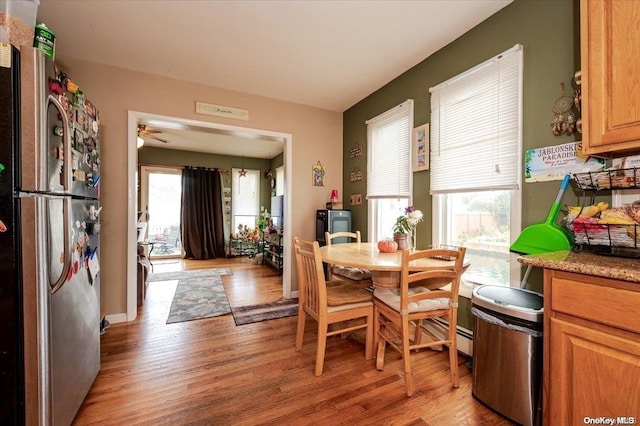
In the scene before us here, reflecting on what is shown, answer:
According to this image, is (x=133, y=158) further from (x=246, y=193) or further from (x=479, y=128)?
(x=246, y=193)

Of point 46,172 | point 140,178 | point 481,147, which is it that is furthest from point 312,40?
point 140,178

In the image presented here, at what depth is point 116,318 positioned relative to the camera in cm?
262

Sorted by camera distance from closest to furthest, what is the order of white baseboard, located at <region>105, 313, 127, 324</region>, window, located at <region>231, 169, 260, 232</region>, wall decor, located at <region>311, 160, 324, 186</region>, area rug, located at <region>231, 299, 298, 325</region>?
white baseboard, located at <region>105, 313, 127, 324</region>, area rug, located at <region>231, 299, 298, 325</region>, wall decor, located at <region>311, 160, 324, 186</region>, window, located at <region>231, 169, 260, 232</region>

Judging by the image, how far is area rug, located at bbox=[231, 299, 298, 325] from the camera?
2719 millimetres

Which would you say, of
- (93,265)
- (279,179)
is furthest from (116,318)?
(279,179)

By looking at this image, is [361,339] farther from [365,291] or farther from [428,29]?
[428,29]

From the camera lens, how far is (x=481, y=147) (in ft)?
6.61

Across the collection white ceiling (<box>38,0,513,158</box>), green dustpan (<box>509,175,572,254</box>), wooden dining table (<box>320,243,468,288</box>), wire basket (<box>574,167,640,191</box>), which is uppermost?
white ceiling (<box>38,0,513,158</box>)

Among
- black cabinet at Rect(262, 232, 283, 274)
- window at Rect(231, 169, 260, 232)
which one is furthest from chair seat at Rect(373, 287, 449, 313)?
window at Rect(231, 169, 260, 232)

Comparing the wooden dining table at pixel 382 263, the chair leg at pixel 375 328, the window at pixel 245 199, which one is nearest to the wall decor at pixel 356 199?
the wooden dining table at pixel 382 263

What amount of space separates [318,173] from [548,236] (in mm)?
2671

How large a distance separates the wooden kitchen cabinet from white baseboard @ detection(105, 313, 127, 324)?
3387mm

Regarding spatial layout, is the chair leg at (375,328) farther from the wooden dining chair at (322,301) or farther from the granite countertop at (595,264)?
the granite countertop at (595,264)

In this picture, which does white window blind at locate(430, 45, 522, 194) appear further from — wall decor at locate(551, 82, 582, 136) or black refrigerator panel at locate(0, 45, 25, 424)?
black refrigerator panel at locate(0, 45, 25, 424)
